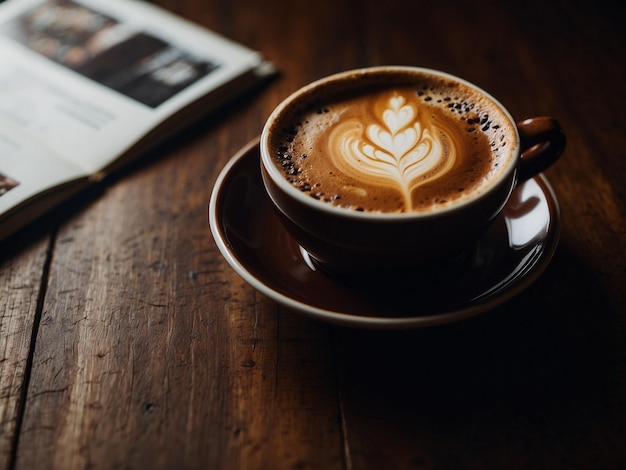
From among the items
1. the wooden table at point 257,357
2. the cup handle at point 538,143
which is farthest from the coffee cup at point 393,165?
the wooden table at point 257,357

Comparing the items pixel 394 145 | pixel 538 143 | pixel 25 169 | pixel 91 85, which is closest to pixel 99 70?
pixel 91 85

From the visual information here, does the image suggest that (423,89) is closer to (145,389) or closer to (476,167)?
(476,167)

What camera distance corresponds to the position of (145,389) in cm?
64

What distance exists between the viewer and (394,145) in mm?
708

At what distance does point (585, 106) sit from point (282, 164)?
596 millimetres

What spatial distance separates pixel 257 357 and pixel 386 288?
0.16 metres

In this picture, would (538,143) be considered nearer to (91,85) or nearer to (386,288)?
(386,288)

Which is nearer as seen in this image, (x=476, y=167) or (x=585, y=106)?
(x=476, y=167)

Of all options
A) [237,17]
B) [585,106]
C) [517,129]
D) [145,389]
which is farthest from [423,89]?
[237,17]

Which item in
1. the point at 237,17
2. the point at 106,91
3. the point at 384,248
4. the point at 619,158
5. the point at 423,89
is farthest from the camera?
the point at 237,17

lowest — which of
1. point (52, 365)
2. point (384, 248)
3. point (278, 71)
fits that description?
point (52, 365)

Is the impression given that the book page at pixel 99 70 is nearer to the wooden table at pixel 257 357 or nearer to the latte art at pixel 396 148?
the wooden table at pixel 257 357

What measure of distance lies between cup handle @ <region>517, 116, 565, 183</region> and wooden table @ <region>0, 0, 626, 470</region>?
0.43 ft

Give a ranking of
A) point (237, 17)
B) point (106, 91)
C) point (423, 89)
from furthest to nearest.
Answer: point (237, 17)
point (106, 91)
point (423, 89)
